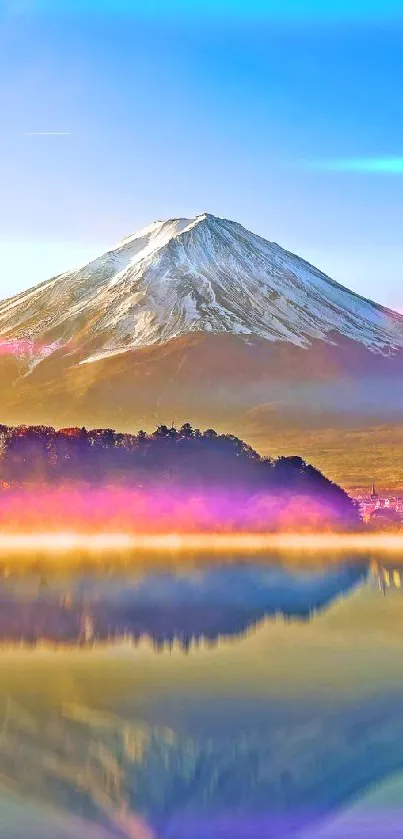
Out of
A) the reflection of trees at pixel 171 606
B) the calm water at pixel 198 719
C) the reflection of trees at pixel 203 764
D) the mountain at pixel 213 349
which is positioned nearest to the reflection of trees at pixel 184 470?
the reflection of trees at pixel 171 606

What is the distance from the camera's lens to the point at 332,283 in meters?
191

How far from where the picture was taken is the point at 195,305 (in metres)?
179

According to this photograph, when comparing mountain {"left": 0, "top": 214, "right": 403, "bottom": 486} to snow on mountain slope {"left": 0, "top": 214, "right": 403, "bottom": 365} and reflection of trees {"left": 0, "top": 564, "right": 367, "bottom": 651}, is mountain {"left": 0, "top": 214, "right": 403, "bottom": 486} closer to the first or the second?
snow on mountain slope {"left": 0, "top": 214, "right": 403, "bottom": 365}

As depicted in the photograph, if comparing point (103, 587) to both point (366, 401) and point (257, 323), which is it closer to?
point (366, 401)

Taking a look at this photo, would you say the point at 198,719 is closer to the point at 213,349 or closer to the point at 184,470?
the point at 184,470

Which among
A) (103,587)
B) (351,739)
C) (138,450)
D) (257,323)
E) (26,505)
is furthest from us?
(257,323)

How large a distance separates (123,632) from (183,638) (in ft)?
2.79

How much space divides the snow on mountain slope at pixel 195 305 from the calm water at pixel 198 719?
14744cm

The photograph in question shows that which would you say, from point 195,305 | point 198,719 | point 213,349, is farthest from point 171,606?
point 195,305

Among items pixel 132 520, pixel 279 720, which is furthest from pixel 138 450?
pixel 279 720

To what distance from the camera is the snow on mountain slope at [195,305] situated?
Answer: 169m

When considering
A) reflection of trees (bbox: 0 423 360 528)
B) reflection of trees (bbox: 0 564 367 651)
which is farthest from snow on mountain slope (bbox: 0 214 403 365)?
reflection of trees (bbox: 0 564 367 651)

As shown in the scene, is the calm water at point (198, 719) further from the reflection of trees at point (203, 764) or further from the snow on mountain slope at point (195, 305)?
the snow on mountain slope at point (195, 305)

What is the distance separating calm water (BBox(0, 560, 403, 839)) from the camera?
7.93 meters
